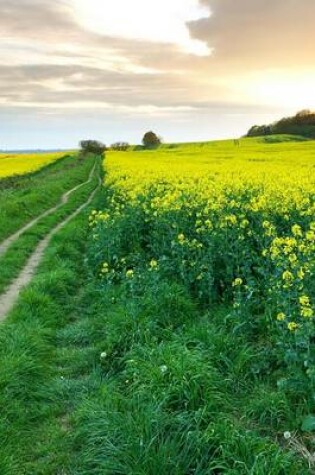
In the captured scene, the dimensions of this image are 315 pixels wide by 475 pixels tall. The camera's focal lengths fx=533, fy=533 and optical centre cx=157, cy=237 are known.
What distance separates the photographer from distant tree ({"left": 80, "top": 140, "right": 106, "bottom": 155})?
11776cm

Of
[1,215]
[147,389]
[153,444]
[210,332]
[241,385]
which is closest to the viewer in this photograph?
[153,444]

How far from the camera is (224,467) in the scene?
4.36 m

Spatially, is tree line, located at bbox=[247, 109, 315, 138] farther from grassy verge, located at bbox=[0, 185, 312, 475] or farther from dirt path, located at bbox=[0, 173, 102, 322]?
grassy verge, located at bbox=[0, 185, 312, 475]

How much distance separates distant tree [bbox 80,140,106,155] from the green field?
352 feet

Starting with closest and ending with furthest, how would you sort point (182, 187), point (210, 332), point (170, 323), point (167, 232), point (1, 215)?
point (210, 332) → point (170, 323) → point (167, 232) → point (182, 187) → point (1, 215)

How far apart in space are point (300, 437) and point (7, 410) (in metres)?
3.04

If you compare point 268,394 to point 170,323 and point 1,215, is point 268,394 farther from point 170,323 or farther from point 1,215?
point 1,215

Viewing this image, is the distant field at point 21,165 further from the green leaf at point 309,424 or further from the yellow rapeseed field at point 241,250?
the green leaf at point 309,424

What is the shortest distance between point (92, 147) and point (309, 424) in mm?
117769

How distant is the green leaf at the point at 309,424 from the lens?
4.80 meters

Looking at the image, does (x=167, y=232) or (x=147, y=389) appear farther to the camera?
(x=167, y=232)

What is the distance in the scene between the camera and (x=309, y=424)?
15.8ft

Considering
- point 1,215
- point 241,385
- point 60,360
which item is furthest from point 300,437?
point 1,215

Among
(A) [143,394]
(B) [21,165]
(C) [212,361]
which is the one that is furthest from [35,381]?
(B) [21,165]
